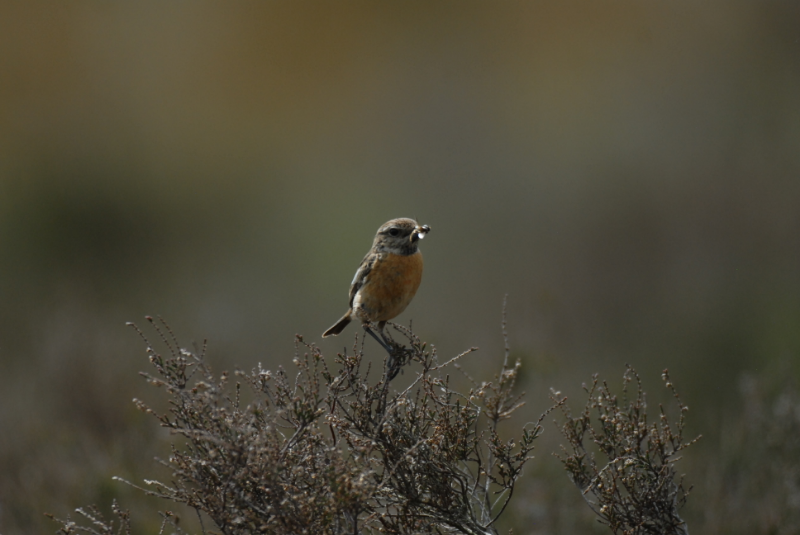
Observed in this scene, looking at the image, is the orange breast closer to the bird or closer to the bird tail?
the bird

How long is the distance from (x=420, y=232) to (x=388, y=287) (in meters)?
0.62

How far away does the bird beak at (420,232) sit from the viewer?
4.42 m

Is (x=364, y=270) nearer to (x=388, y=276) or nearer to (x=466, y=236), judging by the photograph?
(x=388, y=276)

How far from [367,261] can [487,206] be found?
19.6 metres

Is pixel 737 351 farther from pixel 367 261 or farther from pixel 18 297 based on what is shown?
pixel 18 297

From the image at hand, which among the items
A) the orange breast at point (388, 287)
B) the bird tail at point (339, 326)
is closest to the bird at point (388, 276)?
the orange breast at point (388, 287)

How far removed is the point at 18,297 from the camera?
778 inches

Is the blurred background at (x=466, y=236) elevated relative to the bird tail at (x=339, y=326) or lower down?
elevated

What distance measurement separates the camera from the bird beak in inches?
174

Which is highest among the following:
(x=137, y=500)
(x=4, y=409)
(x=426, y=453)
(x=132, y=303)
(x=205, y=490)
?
(x=132, y=303)

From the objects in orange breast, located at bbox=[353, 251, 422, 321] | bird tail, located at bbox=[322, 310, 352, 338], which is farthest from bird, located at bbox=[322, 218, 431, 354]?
bird tail, located at bbox=[322, 310, 352, 338]

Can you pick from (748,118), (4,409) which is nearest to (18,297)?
(4,409)

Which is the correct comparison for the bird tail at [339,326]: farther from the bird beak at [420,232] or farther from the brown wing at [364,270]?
the bird beak at [420,232]

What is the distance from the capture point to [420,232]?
4.56 m
